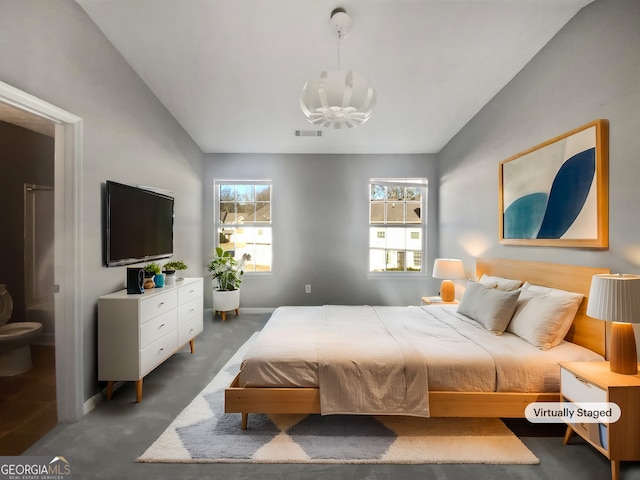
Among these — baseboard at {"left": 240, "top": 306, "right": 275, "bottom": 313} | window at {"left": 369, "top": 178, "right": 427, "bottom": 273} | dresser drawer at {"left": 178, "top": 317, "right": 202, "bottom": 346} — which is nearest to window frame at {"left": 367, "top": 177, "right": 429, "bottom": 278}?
window at {"left": 369, "top": 178, "right": 427, "bottom": 273}

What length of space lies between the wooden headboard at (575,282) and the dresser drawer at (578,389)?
0.45 metres

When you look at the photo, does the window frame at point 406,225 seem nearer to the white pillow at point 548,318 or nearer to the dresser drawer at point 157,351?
the white pillow at point 548,318

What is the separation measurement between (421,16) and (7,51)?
9.28 feet

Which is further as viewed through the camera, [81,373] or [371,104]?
[81,373]

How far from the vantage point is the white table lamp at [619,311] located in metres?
1.57

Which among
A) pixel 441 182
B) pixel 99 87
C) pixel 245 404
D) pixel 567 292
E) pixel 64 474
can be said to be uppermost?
pixel 99 87

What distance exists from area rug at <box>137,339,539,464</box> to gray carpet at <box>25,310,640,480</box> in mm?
48

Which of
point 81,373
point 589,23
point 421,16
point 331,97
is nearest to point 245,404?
point 81,373

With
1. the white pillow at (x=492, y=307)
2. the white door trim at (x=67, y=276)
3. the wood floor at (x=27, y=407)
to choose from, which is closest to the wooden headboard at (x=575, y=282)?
the white pillow at (x=492, y=307)

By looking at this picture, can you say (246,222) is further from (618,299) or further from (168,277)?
(618,299)

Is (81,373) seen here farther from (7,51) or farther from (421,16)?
(421,16)

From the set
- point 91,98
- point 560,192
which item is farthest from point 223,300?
point 560,192

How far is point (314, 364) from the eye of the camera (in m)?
1.94

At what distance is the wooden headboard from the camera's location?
203 centimetres
